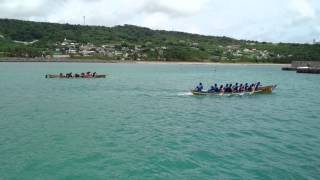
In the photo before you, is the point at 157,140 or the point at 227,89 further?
the point at 227,89

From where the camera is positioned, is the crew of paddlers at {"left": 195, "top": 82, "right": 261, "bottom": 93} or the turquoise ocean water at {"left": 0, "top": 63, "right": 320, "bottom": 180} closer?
the turquoise ocean water at {"left": 0, "top": 63, "right": 320, "bottom": 180}

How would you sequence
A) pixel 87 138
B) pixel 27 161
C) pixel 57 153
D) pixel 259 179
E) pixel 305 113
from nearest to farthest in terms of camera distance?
pixel 259 179
pixel 27 161
pixel 57 153
pixel 87 138
pixel 305 113

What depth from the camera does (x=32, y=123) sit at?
38125 millimetres

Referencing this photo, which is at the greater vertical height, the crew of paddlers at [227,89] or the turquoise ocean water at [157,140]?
the crew of paddlers at [227,89]

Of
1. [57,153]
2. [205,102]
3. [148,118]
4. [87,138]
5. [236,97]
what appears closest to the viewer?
[57,153]

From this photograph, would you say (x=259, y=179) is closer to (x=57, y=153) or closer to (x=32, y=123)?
(x=57, y=153)

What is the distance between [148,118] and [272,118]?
12.0 metres

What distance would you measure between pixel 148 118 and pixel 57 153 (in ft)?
50.5

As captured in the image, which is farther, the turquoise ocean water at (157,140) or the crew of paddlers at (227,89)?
the crew of paddlers at (227,89)

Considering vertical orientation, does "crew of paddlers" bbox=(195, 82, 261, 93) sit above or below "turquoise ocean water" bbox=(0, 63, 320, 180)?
above

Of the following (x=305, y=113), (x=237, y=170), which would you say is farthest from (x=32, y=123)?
(x=305, y=113)

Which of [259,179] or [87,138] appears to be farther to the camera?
[87,138]

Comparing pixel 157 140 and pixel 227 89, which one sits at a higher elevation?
pixel 227 89

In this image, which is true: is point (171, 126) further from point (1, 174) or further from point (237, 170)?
point (1, 174)
